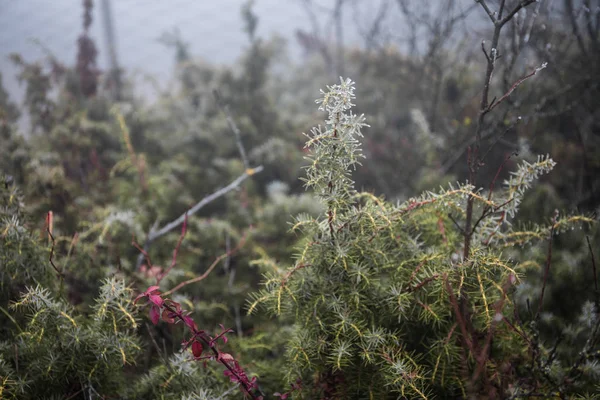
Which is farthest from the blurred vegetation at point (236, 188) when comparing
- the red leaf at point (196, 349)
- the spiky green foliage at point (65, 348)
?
the red leaf at point (196, 349)

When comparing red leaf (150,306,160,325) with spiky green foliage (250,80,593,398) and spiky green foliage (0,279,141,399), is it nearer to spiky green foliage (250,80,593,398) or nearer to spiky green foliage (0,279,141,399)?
spiky green foliage (0,279,141,399)

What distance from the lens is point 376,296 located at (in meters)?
0.92

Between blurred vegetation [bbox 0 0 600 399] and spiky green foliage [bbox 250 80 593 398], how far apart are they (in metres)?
0.03

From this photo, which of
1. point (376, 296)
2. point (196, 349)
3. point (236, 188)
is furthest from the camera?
point (236, 188)

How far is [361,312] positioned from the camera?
0.90 metres

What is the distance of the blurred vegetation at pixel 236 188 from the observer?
0.94m

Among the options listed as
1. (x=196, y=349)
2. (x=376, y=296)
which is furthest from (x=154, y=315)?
(x=376, y=296)

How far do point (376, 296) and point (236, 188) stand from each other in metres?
1.04

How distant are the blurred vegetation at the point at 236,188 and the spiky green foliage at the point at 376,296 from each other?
28 millimetres

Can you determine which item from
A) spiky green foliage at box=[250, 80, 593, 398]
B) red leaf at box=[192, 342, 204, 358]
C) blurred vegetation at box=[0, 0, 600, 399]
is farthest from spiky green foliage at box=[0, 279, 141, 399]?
spiky green foliage at box=[250, 80, 593, 398]

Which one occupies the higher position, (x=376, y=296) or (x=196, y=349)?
(x=376, y=296)

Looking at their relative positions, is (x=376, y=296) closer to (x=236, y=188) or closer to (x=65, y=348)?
(x=65, y=348)

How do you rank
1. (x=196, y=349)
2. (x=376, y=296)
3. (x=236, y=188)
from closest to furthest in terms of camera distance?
1. (x=196, y=349)
2. (x=376, y=296)
3. (x=236, y=188)

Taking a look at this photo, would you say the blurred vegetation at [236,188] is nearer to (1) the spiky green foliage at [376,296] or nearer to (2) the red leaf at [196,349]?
(1) the spiky green foliage at [376,296]
